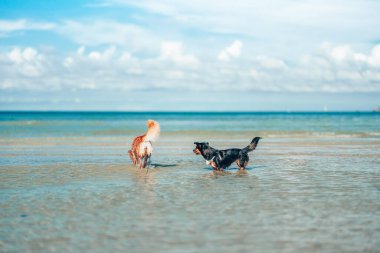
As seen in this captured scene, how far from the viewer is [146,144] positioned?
14320 mm

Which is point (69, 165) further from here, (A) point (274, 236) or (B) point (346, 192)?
(A) point (274, 236)

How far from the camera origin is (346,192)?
32.9 feet

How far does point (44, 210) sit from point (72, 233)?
6.03 ft

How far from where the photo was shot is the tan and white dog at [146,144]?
14.1 m

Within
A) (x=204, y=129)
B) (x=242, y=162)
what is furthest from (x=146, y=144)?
(x=204, y=129)

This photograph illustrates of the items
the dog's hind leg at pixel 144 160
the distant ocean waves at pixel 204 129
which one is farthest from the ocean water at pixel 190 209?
the distant ocean waves at pixel 204 129

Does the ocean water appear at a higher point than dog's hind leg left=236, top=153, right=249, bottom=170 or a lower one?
lower

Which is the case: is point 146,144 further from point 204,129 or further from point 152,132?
point 204,129

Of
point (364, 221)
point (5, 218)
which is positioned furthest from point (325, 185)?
point (5, 218)

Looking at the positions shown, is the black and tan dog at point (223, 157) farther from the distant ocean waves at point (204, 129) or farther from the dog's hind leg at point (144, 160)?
the distant ocean waves at point (204, 129)

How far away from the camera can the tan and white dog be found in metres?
14.1

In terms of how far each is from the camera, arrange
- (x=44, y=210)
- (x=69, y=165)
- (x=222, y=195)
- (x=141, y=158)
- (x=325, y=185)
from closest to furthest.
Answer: (x=44, y=210), (x=222, y=195), (x=325, y=185), (x=141, y=158), (x=69, y=165)

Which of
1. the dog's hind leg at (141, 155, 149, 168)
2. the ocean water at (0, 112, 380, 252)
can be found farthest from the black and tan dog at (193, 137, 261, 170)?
Result: the dog's hind leg at (141, 155, 149, 168)

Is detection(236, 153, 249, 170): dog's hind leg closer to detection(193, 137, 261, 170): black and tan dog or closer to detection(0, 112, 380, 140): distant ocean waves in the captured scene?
detection(193, 137, 261, 170): black and tan dog
